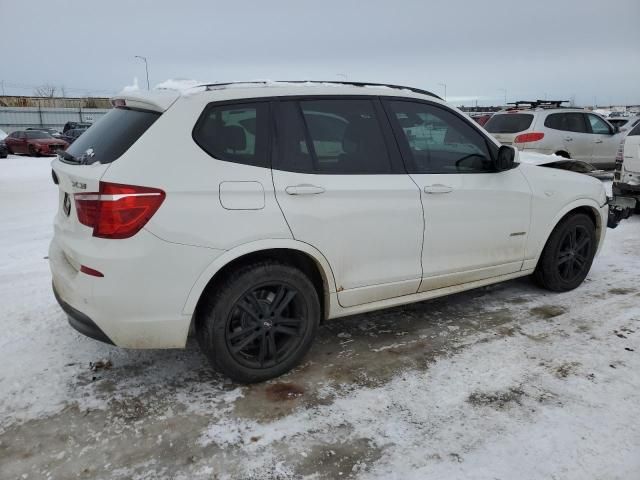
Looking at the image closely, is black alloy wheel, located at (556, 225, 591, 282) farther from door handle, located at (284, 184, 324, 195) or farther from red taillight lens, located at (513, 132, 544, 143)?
red taillight lens, located at (513, 132, 544, 143)

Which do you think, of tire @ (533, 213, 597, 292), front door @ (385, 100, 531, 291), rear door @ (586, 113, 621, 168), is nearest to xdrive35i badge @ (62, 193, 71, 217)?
front door @ (385, 100, 531, 291)

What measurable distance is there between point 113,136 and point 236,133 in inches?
27.9

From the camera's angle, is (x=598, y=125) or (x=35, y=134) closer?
(x=598, y=125)

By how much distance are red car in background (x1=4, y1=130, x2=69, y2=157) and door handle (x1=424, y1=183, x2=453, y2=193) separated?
2377 centimetres

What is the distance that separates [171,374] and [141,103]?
5.57 feet

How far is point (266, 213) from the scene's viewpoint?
3.06 meters

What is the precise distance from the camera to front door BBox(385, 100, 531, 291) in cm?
372

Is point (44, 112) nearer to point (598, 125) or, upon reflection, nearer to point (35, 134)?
point (35, 134)

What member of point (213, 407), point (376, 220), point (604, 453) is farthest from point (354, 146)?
point (604, 453)

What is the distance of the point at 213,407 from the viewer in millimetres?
3057

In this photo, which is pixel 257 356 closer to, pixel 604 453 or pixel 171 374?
pixel 171 374

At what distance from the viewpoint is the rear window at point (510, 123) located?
11.6 metres

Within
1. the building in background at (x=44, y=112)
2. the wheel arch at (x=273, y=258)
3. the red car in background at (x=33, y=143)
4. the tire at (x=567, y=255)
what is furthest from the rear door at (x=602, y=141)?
the building in background at (x=44, y=112)

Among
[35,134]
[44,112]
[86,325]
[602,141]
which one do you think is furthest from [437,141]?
[44,112]
